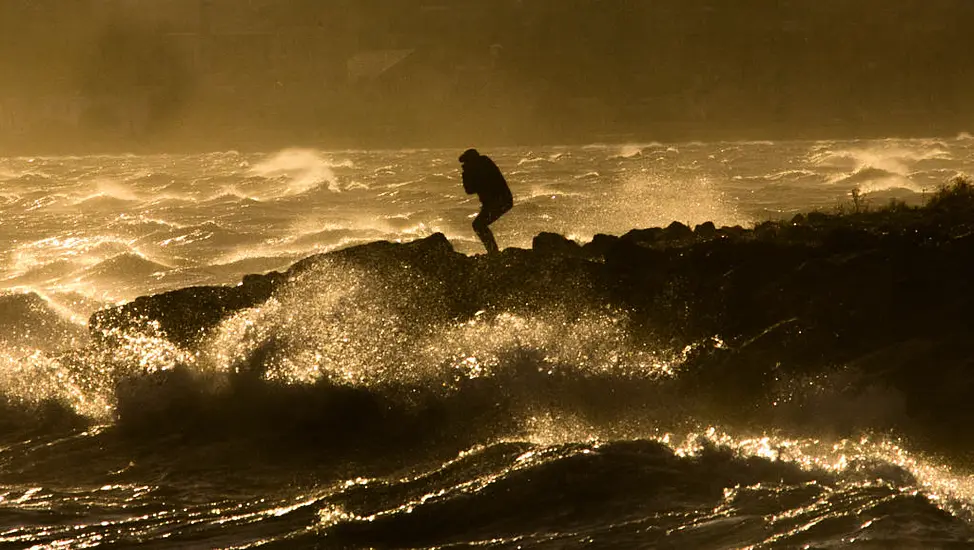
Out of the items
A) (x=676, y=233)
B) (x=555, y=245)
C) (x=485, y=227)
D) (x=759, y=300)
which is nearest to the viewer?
(x=759, y=300)

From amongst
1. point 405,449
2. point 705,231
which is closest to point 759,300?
point 705,231

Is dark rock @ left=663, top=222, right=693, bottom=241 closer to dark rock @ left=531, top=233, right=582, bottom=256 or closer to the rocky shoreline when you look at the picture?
the rocky shoreline

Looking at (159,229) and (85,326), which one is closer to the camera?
(85,326)

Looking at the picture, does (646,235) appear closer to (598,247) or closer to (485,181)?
(598,247)

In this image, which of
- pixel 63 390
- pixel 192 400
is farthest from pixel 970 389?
pixel 63 390

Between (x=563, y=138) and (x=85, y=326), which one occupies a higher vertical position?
(x=563, y=138)

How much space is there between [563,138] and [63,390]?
13518 cm

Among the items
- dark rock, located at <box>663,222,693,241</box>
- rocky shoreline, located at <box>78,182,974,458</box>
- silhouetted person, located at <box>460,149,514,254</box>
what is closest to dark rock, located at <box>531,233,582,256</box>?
rocky shoreline, located at <box>78,182,974,458</box>

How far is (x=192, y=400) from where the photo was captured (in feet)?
42.3

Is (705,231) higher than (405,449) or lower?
higher

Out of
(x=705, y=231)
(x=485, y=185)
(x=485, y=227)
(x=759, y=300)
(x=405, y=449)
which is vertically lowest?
(x=405, y=449)

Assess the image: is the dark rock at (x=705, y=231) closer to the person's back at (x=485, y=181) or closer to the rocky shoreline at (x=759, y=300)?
the rocky shoreline at (x=759, y=300)

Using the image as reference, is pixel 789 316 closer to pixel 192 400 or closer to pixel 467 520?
pixel 467 520

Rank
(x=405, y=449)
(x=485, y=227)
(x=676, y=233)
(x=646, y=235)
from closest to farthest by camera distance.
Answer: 1. (x=405, y=449)
2. (x=646, y=235)
3. (x=676, y=233)
4. (x=485, y=227)
